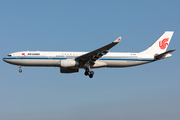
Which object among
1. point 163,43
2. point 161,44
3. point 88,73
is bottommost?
point 88,73

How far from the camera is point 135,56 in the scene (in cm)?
5003

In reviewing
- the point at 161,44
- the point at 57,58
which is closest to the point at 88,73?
the point at 57,58

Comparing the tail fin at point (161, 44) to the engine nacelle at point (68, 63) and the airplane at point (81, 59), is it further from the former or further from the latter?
the engine nacelle at point (68, 63)

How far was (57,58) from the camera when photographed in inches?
1863

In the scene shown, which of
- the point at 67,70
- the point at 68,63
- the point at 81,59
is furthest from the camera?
the point at 67,70

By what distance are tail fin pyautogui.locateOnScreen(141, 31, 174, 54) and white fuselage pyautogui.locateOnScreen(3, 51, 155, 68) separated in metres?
3.69

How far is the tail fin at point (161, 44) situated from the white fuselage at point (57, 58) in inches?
145

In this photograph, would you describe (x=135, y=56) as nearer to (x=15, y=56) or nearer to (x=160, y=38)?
(x=160, y=38)

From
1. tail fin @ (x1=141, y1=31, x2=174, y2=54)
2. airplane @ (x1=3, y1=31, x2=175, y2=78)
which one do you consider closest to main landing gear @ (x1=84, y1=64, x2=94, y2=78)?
airplane @ (x1=3, y1=31, x2=175, y2=78)

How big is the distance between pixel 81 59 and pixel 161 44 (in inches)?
586

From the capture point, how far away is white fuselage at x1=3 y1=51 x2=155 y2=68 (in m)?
47.2

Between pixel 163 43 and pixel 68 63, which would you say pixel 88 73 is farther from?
pixel 163 43

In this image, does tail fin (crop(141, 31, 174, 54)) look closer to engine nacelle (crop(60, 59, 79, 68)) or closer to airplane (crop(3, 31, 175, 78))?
airplane (crop(3, 31, 175, 78))

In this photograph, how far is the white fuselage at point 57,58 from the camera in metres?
47.2
